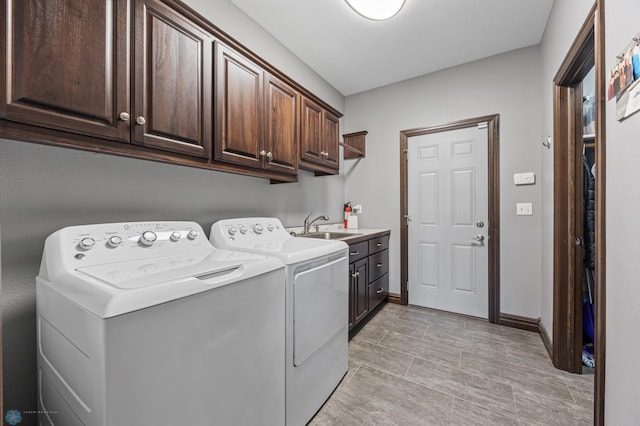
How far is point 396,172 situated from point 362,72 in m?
1.22

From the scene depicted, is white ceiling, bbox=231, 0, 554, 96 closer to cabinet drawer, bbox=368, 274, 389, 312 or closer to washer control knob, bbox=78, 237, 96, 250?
washer control knob, bbox=78, 237, 96, 250

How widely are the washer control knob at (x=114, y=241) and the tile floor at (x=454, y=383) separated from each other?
4.51 ft

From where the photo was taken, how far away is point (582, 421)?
1.42m

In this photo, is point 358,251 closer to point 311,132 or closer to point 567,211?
point 311,132

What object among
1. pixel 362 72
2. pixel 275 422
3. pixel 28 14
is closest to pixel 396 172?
pixel 362 72

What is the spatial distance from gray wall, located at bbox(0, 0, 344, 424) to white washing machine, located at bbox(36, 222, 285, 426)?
16 centimetres

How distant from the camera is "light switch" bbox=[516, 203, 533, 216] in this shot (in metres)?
2.47

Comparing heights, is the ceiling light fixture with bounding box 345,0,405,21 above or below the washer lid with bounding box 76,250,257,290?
above

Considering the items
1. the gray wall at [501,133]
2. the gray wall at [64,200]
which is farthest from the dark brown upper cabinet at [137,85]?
the gray wall at [501,133]

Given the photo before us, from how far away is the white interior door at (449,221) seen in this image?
108 inches

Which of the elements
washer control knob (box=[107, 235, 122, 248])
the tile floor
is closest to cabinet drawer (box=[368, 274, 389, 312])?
the tile floor

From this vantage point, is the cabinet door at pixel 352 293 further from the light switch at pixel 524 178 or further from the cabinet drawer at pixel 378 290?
the light switch at pixel 524 178

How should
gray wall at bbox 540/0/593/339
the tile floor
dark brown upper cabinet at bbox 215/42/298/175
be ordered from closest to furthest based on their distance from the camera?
the tile floor → dark brown upper cabinet at bbox 215/42/298/175 → gray wall at bbox 540/0/593/339

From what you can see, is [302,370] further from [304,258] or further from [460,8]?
[460,8]
